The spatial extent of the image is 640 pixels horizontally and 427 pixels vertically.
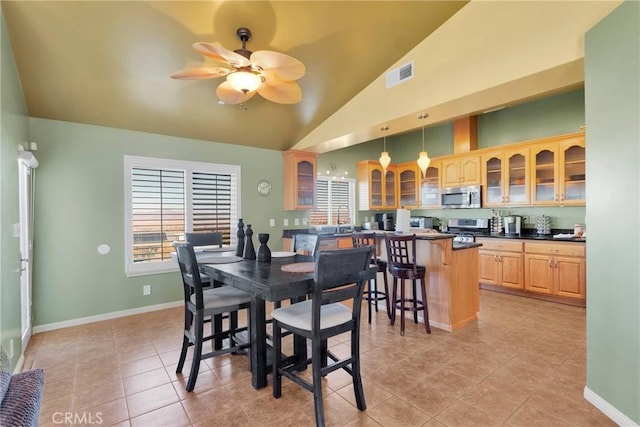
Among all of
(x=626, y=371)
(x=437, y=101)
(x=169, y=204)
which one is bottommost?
(x=626, y=371)

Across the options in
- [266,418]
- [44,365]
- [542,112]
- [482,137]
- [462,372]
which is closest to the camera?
[266,418]

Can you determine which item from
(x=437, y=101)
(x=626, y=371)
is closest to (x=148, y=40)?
(x=437, y=101)

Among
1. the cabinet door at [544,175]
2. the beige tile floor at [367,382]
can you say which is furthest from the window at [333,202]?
the cabinet door at [544,175]

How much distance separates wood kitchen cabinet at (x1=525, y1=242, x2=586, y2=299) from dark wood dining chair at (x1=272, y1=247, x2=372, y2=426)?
3640 millimetres

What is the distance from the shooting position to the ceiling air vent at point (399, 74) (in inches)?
128

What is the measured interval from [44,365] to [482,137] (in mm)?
6755

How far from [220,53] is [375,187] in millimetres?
5102

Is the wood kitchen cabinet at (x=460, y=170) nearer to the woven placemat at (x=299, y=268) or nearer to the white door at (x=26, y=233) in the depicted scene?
the woven placemat at (x=299, y=268)

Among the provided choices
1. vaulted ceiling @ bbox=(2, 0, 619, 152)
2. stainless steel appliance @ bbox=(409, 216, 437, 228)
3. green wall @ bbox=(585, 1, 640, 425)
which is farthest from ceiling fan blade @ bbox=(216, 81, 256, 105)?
stainless steel appliance @ bbox=(409, 216, 437, 228)

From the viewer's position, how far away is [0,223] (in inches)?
77.9

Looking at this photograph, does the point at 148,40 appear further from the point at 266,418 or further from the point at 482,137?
the point at 482,137

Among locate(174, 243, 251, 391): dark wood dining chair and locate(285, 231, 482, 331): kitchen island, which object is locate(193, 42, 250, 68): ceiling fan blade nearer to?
locate(174, 243, 251, 391): dark wood dining chair

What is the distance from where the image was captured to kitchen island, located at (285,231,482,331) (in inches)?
131

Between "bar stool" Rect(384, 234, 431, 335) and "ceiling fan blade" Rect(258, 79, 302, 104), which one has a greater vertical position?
"ceiling fan blade" Rect(258, 79, 302, 104)
